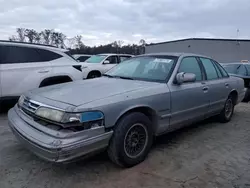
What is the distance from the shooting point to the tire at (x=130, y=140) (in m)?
2.83

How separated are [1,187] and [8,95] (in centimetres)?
323

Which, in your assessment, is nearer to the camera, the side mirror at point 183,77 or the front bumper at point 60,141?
the front bumper at point 60,141

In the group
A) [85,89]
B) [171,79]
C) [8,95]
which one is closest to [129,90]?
[85,89]

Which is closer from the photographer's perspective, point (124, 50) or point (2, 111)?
point (2, 111)

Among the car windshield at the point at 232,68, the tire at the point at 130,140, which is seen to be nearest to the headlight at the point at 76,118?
the tire at the point at 130,140

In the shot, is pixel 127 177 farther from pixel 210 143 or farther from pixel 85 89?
pixel 210 143

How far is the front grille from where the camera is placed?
9.49 ft

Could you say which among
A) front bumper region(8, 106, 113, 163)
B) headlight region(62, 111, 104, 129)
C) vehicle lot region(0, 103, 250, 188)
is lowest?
vehicle lot region(0, 103, 250, 188)

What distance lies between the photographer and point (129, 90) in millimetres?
3123

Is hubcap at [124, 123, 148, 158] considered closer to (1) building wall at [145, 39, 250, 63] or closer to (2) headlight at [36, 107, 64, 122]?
(2) headlight at [36, 107, 64, 122]

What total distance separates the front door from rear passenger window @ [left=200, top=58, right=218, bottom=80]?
0.24 metres

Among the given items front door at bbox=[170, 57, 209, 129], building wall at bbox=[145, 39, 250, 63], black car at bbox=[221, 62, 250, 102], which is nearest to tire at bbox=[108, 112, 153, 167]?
front door at bbox=[170, 57, 209, 129]

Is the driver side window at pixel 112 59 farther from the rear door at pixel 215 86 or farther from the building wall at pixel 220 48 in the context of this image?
the building wall at pixel 220 48

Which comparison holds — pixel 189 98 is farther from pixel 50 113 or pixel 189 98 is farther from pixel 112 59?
pixel 112 59
